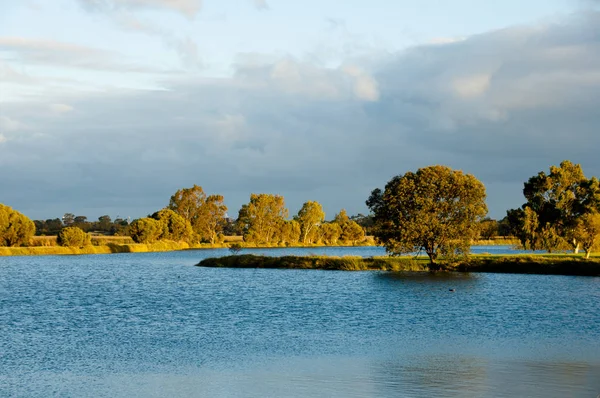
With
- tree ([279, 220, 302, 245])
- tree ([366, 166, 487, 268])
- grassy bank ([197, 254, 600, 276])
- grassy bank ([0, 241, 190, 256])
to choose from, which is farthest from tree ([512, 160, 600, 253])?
tree ([279, 220, 302, 245])

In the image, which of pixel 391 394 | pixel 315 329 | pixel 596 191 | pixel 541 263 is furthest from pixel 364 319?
pixel 596 191

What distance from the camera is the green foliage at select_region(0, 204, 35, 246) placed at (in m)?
123

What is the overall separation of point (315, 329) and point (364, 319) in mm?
4672

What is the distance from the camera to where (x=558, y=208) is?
8675 centimetres

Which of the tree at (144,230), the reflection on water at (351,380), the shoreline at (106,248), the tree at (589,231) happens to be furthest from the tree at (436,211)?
the tree at (144,230)

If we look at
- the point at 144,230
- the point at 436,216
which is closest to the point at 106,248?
the point at 144,230

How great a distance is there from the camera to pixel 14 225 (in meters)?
124

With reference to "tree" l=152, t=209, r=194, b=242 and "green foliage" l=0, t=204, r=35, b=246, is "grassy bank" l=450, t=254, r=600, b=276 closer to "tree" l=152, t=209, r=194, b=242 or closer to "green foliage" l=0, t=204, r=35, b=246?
"green foliage" l=0, t=204, r=35, b=246

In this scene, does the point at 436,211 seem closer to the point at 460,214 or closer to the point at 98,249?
the point at 460,214

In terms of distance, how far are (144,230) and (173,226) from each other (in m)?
15.3

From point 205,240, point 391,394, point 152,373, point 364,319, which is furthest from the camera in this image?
point 205,240

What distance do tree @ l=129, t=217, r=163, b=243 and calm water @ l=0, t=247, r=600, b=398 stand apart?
3862 inches

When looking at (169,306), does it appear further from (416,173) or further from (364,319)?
(416,173)

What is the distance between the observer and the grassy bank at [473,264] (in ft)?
221
